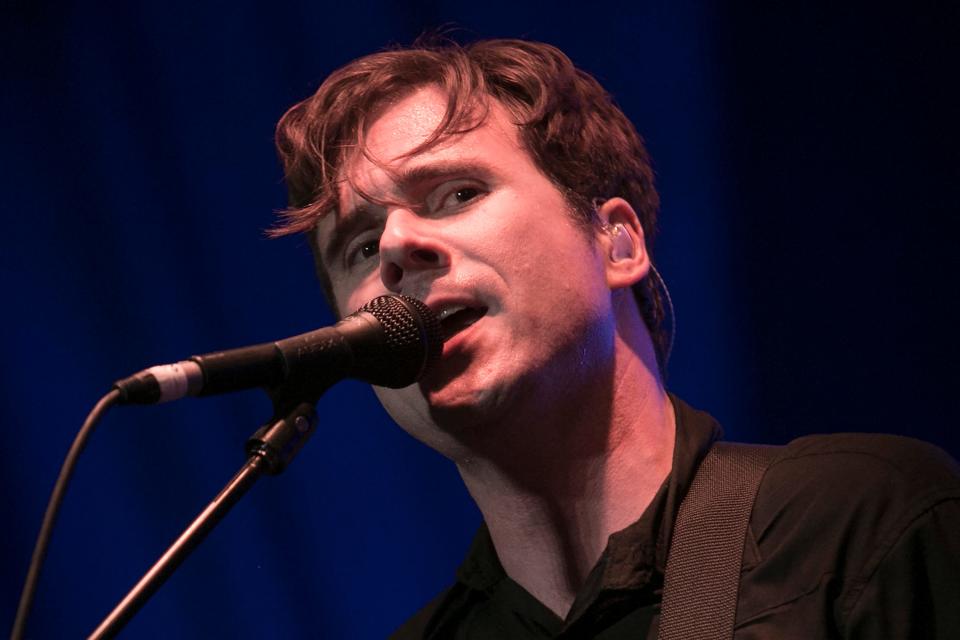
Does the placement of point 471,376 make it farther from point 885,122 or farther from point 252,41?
point 252,41

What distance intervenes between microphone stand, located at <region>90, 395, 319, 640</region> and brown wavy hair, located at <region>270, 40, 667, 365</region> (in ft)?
2.25

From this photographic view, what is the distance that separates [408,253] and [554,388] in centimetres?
32

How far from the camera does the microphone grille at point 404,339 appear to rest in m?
1.51

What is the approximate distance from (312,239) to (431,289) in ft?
1.67

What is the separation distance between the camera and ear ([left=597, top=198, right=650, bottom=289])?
6.46 ft

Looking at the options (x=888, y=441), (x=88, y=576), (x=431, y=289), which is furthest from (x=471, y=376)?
(x=88, y=576)

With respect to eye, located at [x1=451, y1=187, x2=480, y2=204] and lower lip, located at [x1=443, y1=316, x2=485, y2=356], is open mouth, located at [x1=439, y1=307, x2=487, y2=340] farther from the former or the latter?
eye, located at [x1=451, y1=187, x2=480, y2=204]

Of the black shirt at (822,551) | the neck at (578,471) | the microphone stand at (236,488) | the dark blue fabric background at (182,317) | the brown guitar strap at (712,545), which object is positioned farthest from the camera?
the dark blue fabric background at (182,317)

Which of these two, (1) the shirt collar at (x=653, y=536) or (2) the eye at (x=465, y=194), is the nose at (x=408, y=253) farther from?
(1) the shirt collar at (x=653, y=536)

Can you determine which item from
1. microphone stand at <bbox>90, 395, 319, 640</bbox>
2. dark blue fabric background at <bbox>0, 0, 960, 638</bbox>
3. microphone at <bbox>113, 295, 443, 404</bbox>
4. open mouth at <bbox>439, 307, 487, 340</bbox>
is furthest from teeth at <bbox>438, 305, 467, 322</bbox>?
dark blue fabric background at <bbox>0, 0, 960, 638</bbox>

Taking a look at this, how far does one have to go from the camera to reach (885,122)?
2109 mm

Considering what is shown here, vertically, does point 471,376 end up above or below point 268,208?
below

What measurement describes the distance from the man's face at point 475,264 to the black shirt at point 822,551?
278mm

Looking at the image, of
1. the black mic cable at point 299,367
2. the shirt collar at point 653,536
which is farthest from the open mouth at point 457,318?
the shirt collar at point 653,536
